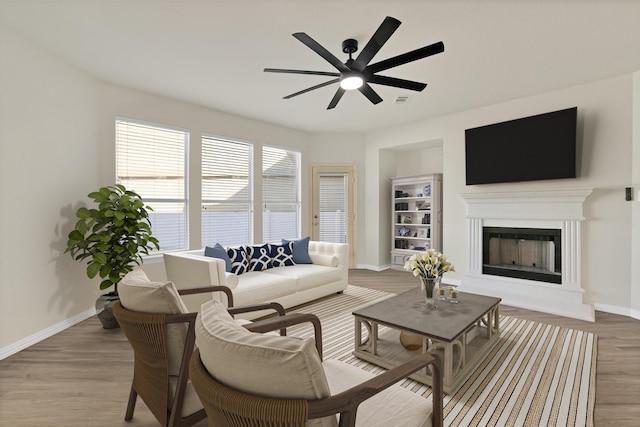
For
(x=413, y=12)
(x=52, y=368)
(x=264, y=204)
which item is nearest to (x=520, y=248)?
(x=413, y=12)

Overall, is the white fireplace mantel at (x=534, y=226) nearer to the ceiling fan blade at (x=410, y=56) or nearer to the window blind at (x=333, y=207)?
the window blind at (x=333, y=207)

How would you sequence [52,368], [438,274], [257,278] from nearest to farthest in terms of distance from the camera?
[52,368] → [438,274] → [257,278]

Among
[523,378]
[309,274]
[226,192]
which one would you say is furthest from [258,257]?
[523,378]

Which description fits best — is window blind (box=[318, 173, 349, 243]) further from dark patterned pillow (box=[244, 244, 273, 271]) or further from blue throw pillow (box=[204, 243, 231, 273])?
blue throw pillow (box=[204, 243, 231, 273])

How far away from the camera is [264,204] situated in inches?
223

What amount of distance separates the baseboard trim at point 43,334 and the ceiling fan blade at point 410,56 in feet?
12.8

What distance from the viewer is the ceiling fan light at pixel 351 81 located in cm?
265

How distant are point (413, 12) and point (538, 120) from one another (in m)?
2.68

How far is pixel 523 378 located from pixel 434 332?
2.67ft

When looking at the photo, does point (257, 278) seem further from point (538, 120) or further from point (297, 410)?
point (538, 120)

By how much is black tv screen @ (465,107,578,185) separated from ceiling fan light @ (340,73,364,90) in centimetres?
273

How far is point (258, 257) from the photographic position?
13.5ft

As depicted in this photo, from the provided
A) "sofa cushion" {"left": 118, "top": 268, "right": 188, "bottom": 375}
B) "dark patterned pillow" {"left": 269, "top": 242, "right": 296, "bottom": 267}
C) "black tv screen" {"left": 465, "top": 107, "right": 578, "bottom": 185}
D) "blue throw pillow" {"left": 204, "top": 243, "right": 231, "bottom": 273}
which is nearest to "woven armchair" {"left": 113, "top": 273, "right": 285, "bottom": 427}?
"sofa cushion" {"left": 118, "top": 268, "right": 188, "bottom": 375}

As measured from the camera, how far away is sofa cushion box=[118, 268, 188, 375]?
152 centimetres
